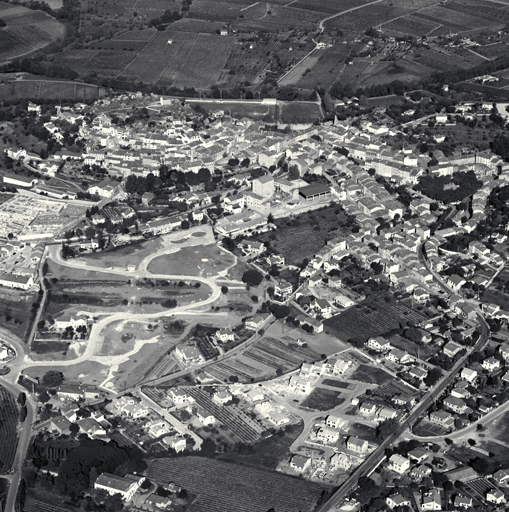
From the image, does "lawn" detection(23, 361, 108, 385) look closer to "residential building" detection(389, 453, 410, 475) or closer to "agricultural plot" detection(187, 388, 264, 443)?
"agricultural plot" detection(187, 388, 264, 443)

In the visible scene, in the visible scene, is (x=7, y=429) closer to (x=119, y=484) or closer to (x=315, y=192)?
(x=119, y=484)

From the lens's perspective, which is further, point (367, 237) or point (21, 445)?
point (367, 237)

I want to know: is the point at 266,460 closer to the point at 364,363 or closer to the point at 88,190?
the point at 364,363

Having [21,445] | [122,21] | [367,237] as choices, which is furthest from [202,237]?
[122,21]

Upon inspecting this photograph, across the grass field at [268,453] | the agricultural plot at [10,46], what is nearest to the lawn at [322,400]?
the grass field at [268,453]

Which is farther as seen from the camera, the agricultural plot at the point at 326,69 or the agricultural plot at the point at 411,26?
the agricultural plot at the point at 411,26

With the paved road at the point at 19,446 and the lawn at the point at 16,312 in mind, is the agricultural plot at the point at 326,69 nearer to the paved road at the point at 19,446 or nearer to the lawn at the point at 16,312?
the lawn at the point at 16,312
